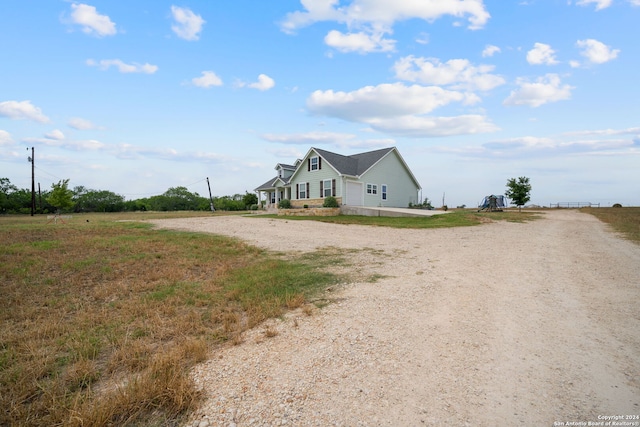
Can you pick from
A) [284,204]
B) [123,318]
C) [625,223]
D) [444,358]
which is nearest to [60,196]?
[284,204]

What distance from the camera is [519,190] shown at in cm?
3881

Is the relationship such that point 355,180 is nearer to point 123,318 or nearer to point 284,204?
point 284,204

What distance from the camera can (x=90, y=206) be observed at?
6166cm

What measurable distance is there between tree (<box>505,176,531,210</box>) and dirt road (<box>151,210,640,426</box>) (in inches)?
1444

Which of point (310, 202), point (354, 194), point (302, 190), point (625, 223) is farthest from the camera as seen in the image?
point (302, 190)

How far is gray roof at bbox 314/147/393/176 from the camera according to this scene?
30.6m

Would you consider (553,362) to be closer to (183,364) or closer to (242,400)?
(242,400)

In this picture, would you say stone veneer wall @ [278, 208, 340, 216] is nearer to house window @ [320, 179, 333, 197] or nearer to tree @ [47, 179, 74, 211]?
house window @ [320, 179, 333, 197]

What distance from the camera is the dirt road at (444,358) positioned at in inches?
113

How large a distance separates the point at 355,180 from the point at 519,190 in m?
22.8

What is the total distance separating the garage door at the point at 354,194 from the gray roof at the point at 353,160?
1.07 m

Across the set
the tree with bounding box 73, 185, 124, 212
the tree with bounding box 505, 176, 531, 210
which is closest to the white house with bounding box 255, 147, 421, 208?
the tree with bounding box 505, 176, 531, 210

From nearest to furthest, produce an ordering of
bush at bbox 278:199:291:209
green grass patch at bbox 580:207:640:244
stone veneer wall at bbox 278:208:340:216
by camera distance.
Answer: green grass patch at bbox 580:207:640:244 < stone veneer wall at bbox 278:208:340:216 < bush at bbox 278:199:291:209

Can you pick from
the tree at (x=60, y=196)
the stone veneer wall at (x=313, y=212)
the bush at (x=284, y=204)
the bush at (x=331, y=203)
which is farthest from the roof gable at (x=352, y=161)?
the tree at (x=60, y=196)
